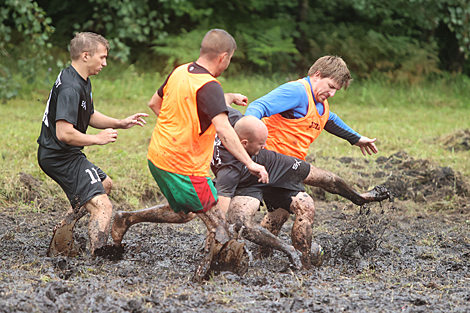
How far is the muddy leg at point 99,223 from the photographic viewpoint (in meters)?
3.93

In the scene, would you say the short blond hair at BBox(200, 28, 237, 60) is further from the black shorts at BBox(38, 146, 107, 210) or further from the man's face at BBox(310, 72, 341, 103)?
the black shorts at BBox(38, 146, 107, 210)

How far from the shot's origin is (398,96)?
13.6 m

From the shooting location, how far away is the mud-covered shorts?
3473 mm

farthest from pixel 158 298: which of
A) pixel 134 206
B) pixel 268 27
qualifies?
pixel 268 27

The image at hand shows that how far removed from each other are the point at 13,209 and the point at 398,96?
10.6m

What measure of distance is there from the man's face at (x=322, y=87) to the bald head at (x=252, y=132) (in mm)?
763

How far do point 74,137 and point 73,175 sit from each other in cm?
40

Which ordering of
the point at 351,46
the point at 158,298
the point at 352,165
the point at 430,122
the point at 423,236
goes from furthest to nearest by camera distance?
the point at 351,46 → the point at 430,122 → the point at 352,165 → the point at 423,236 → the point at 158,298

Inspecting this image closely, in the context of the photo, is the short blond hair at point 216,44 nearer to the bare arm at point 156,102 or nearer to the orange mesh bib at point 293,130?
the bare arm at point 156,102

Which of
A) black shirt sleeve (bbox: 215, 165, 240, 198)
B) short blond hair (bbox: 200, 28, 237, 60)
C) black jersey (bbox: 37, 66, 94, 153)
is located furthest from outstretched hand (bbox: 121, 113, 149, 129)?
short blond hair (bbox: 200, 28, 237, 60)

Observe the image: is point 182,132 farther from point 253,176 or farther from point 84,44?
point 84,44

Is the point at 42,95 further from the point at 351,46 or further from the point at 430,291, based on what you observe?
the point at 430,291

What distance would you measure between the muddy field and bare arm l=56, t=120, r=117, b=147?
904 millimetres

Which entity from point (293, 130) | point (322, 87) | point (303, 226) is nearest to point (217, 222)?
point (303, 226)
